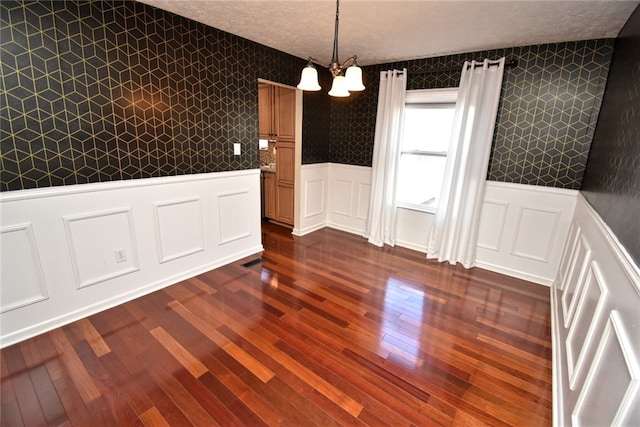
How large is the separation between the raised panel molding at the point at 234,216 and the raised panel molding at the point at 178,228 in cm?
26

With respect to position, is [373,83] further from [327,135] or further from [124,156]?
[124,156]

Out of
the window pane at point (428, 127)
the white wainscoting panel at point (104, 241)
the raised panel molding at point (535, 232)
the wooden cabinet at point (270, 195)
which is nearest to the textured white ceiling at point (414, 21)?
the window pane at point (428, 127)

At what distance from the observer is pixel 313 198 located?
15.1 ft

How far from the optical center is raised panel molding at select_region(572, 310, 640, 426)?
958 mm

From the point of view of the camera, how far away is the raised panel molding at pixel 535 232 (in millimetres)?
3123

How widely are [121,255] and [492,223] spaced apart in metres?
3.86

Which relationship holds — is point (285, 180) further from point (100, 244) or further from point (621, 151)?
point (621, 151)

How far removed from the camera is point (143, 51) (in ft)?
8.00

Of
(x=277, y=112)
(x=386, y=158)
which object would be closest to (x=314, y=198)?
(x=386, y=158)

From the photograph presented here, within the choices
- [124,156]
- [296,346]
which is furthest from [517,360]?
[124,156]

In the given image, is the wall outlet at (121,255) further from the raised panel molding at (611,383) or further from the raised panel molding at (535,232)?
the raised panel molding at (535,232)

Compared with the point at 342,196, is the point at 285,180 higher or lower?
higher

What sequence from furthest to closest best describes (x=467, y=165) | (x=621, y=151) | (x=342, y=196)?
(x=342, y=196), (x=467, y=165), (x=621, y=151)

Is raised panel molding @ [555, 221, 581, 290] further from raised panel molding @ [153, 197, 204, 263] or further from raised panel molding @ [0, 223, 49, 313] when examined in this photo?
raised panel molding @ [0, 223, 49, 313]
